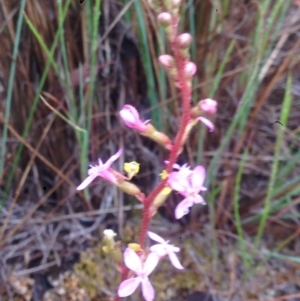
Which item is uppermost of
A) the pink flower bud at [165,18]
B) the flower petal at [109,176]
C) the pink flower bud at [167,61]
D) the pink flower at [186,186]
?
the pink flower bud at [165,18]

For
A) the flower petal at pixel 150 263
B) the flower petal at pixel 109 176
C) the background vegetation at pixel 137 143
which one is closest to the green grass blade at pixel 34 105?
the background vegetation at pixel 137 143

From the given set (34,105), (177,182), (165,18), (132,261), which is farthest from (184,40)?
(34,105)

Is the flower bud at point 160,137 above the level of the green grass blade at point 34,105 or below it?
above

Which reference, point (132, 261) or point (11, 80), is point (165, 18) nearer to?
point (132, 261)

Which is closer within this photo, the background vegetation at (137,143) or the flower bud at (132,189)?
the flower bud at (132,189)

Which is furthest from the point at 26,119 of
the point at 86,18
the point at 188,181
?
the point at 188,181

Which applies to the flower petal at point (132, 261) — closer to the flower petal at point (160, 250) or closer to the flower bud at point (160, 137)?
the flower petal at point (160, 250)

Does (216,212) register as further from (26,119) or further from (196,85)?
(26,119)
